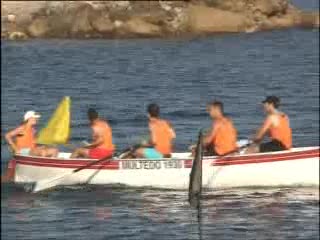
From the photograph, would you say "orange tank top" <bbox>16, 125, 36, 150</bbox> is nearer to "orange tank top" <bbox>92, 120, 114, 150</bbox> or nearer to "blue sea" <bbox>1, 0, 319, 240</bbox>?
"blue sea" <bbox>1, 0, 319, 240</bbox>

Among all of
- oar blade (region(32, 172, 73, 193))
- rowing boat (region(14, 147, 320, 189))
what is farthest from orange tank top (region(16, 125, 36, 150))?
oar blade (region(32, 172, 73, 193))

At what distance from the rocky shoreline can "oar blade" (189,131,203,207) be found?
4335cm

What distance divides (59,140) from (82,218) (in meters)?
4.30

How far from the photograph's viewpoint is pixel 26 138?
28.1m

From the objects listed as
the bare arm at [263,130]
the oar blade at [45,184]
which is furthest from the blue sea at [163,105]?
the bare arm at [263,130]

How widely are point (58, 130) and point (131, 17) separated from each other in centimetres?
4205

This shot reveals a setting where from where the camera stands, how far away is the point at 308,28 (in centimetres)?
7694

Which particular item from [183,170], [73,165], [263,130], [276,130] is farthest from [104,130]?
[276,130]

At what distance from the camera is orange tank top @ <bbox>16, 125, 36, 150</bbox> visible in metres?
28.1

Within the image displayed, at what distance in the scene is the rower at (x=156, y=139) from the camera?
26484 millimetres

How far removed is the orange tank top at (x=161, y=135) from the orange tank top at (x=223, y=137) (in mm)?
1118

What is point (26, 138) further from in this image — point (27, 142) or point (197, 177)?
point (197, 177)

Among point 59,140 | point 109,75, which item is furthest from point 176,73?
point 59,140

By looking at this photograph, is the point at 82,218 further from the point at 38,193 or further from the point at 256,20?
the point at 256,20
